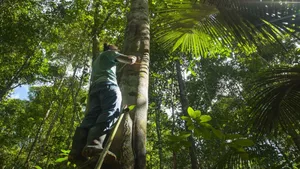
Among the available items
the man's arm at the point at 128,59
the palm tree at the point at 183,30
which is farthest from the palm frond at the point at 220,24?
the man's arm at the point at 128,59

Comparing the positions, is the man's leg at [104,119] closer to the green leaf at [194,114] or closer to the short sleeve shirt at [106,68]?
the short sleeve shirt at [106,68]

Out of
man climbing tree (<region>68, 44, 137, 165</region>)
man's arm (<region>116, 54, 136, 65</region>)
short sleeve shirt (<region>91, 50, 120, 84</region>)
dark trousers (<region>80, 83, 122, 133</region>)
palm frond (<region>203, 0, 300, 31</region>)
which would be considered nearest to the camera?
man climbing tree (<region>68, 44, 137, 165</region>)

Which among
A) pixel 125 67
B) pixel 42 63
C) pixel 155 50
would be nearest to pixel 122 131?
pixel 125 67

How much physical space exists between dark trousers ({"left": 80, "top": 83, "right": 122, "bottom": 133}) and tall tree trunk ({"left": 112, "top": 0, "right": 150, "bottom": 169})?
0.07 metres

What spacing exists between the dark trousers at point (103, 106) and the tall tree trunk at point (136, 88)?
0.07 m

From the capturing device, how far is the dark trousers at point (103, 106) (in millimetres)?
1750

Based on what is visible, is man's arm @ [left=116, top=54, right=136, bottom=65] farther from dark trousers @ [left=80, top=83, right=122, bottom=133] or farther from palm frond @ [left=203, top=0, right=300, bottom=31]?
palm frond @ [left=203, top=0, right=300, bottom=31]

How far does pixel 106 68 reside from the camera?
2172mm

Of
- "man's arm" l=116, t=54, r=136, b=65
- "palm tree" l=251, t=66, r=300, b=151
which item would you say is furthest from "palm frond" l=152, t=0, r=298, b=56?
"man's arm" l=116, t=54, r=136, b=65

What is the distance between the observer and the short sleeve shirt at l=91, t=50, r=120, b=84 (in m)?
2.10

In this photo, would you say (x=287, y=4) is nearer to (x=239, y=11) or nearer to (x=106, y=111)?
(x=239, y=11)

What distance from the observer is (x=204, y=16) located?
10.9 ft

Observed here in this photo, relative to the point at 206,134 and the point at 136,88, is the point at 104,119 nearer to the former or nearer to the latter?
the point at 136,88

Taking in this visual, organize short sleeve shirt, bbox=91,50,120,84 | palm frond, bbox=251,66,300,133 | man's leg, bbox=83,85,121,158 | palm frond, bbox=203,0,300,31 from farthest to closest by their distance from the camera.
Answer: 1. palm frond, bbox=251,66,300,133
2. palm frond, bbox=203,0,300,31
3. short sleeve shirt, bbox=91,50,120,84
4. man's leg, bbox=83,85,121,158
